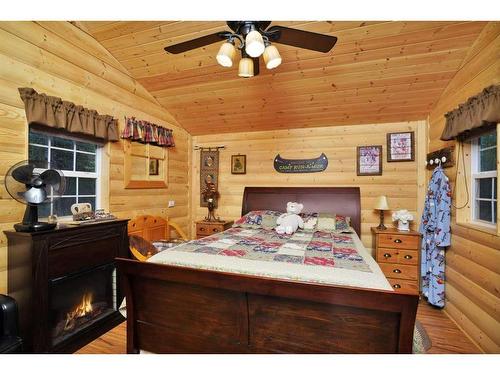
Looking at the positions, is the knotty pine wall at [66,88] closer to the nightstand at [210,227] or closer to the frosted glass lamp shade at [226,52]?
the nightstand at [210,227]

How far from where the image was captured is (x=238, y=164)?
13.6ft

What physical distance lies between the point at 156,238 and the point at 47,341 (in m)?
1.71

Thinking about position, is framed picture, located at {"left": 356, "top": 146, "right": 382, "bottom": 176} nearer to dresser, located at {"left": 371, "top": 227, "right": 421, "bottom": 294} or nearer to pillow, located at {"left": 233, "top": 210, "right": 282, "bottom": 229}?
dresser, located at {"left": 371, "top": 227, "right": 421, "bottom": 294}

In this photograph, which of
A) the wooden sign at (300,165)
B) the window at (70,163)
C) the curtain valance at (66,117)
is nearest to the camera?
the curtain valance at (66,117)

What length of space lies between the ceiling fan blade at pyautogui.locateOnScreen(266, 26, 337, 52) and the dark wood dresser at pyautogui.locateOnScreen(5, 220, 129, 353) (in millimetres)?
2157

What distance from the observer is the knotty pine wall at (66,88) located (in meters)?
1.90

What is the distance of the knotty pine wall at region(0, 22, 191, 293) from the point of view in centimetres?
190

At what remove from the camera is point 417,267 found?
2.94 metres

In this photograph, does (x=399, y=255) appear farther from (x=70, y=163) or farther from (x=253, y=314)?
(x=70, y=163)

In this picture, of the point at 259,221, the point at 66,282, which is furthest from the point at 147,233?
the point at 259,221

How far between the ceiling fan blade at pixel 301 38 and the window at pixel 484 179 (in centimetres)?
180

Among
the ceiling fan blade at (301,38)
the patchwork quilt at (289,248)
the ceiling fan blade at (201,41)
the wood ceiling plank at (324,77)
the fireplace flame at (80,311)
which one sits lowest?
the fireplace flame at (80,311)

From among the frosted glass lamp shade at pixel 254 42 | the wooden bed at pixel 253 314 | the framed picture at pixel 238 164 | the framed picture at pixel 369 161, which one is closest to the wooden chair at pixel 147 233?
the wooden bed at pixel 253 314

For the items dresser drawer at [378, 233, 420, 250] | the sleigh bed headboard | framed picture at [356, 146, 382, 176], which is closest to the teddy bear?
the sleigh bed headboard
